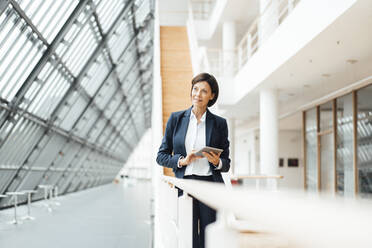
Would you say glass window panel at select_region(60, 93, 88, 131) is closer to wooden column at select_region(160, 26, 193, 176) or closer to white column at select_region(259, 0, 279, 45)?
wooden column at select_region(160, 26, 193, 176)

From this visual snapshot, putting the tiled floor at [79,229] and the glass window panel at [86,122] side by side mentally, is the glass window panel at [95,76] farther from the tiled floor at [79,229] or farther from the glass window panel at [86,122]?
the tiled floor at [79,229]

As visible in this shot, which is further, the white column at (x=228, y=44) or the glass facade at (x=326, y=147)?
the white column at (x=228, y=44)

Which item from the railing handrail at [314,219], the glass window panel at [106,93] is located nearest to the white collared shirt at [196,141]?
the railing handrail at [314,219]

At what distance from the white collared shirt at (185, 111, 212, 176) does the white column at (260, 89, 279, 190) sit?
10.1 meters

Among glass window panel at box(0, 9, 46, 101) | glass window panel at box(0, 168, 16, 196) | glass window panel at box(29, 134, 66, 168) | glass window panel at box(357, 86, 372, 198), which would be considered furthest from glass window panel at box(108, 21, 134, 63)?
glass window panel at box(357, 86, 372, 198)

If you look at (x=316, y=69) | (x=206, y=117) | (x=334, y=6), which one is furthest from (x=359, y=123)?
(x=206, y=117)

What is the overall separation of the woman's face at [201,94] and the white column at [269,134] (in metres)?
10.1

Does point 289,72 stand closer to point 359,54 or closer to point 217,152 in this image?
point 359,54

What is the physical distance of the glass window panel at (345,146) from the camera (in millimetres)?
10727

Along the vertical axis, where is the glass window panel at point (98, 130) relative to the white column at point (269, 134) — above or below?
above

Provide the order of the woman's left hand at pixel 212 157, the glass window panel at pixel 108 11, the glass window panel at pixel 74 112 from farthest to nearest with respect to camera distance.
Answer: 1. the glass window panel at pixel 74 112
2. the glass window panel at pixel 108 11
3. the woman's left hand at pixel 212 157

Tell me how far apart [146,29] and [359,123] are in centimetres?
1096

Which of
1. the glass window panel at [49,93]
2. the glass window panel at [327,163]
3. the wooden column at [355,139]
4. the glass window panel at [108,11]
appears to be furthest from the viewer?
the glass window panel at [327,163]

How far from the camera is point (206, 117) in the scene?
2.47 m
